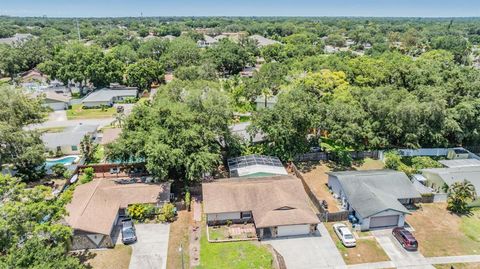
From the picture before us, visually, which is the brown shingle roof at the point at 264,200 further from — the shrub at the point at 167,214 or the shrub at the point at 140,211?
the shrub at the point at 140,211

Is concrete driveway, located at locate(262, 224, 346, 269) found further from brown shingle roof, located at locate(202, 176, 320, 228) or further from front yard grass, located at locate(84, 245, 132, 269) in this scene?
front yard grass, located at locate(84, 245, 132, 269)

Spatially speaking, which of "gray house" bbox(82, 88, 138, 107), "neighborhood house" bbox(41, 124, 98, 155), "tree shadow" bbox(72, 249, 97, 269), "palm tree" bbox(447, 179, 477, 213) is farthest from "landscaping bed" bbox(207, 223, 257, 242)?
"gray house" bbox(82, 88, 138, 107)

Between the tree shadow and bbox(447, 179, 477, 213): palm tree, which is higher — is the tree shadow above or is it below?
below

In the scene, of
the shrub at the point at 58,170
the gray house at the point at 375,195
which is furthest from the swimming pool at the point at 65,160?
the gray house at the point at 375,195

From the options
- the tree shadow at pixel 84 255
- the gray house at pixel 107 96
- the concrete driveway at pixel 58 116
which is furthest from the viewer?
the gray house at pixel 107 96

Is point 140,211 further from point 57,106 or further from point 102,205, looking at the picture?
point 57,106

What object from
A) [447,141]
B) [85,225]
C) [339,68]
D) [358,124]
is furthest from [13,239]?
[339,68]

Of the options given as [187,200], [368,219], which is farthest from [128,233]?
[368,219]
